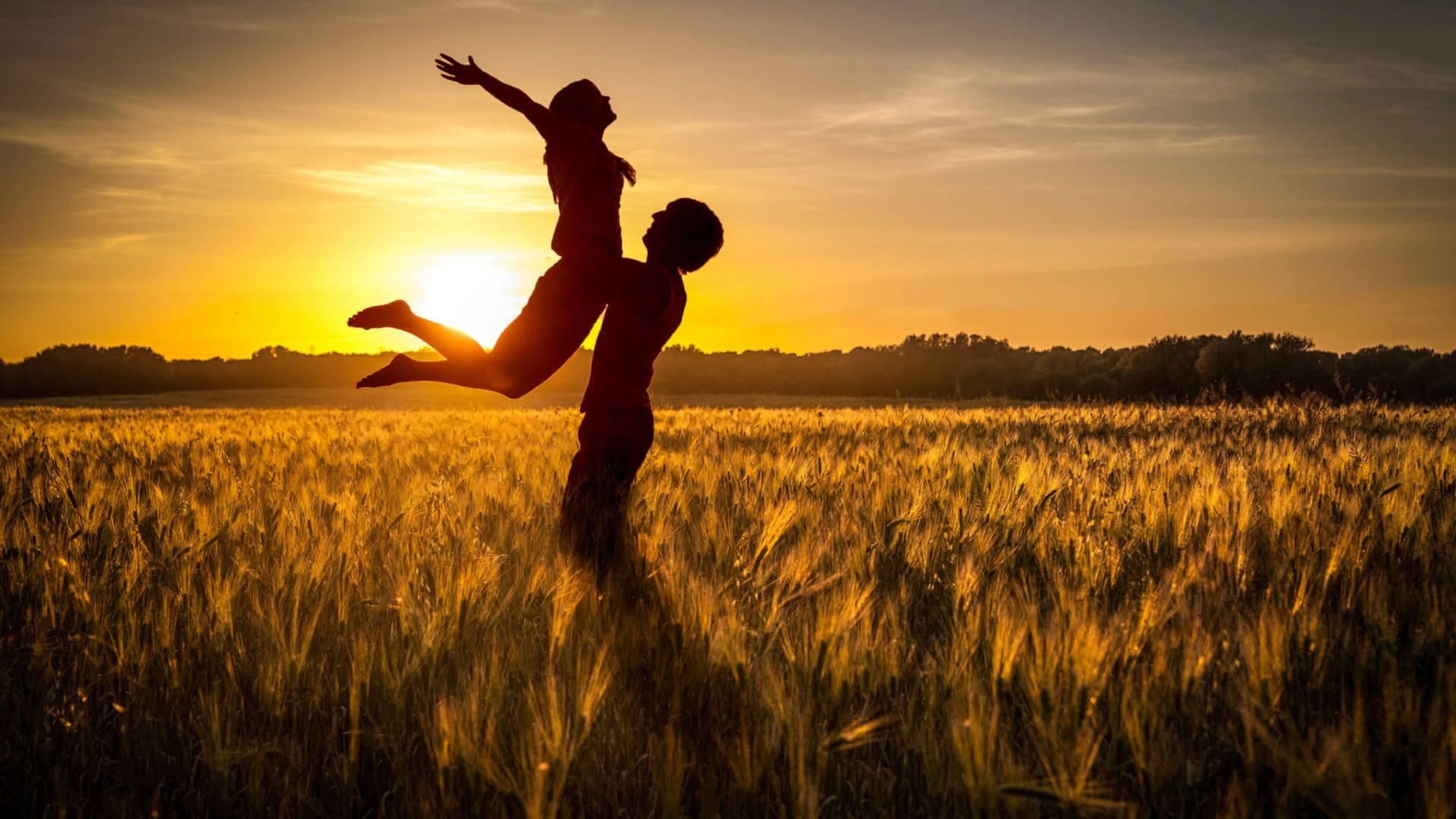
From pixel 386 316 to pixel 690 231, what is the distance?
1.27 meters

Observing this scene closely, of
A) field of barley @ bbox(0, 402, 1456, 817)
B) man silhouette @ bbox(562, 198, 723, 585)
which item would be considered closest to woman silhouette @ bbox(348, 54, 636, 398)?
man silhouette @ bbox(562, 198, 723, 585)

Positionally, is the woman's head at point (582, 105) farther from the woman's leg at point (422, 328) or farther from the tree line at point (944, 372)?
the tree line at point (944, 372)

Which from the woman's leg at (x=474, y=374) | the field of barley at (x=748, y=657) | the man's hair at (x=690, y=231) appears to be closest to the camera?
the field of barley at (x=748, y=657)

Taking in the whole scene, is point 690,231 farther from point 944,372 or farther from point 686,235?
point 944,372

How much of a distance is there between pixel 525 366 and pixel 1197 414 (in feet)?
38.7

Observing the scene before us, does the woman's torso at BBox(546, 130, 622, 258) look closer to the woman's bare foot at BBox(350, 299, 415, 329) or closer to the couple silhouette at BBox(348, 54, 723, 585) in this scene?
the couple silhouette at BBox(348, 54, 723, 585)

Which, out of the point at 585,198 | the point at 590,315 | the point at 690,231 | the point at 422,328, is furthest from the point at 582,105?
the point at 422,328

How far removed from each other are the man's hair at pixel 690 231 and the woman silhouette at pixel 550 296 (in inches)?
8.7

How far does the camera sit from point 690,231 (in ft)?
11.1

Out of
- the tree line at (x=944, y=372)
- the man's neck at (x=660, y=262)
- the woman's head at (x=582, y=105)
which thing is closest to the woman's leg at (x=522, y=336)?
the man's neck at (x=660, y=262)

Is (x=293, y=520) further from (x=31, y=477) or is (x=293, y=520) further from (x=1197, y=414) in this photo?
(x=1197, y=414)

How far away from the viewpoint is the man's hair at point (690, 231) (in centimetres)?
337

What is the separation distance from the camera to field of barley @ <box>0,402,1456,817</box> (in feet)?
5.03

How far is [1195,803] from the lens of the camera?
153 cm
